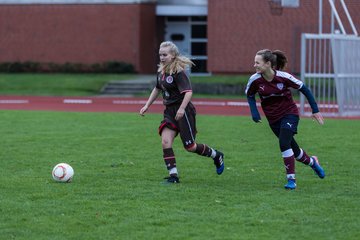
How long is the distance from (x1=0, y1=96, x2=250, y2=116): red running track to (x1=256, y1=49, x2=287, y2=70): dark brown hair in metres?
12.8

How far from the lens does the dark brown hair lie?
9717 millimetres

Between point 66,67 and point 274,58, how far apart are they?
30532 millimetres

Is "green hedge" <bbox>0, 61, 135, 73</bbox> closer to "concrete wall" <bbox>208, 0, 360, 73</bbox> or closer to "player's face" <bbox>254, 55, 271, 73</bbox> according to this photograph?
"concrete wall" <bbox>208, 0, 360, 73</bbox>

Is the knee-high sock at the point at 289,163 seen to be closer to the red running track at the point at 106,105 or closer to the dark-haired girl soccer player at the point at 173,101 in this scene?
the dark-haired girl soccer player at the point at 173,101

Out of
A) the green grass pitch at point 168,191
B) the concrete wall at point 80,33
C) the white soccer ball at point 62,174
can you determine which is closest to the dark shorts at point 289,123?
the green grass pitch at point 168,191

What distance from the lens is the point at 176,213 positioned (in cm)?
805

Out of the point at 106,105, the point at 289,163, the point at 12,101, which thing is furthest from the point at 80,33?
the point at 289,163

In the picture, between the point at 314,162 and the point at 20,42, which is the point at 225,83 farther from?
the point at 314,162

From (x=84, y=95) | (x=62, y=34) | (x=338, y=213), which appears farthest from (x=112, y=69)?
(x=338, y=213)

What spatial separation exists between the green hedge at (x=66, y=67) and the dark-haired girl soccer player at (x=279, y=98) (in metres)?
29.2

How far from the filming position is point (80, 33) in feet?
130

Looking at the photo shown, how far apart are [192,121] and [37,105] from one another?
16.5 meters

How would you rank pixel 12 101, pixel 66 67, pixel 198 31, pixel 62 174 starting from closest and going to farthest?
pixel 62 174, pixel 12 101, pixel 66 67, pixel 198 31

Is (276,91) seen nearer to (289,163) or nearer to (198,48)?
(289,163)
